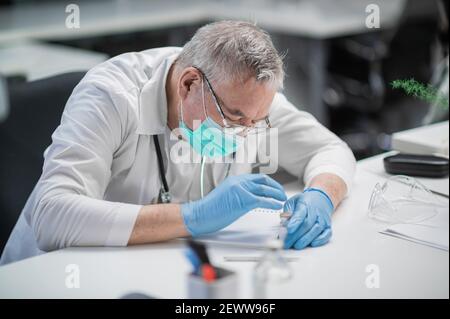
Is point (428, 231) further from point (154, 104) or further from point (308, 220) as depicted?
point (154, 104)

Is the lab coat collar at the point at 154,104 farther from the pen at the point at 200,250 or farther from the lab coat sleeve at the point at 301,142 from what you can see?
the pen at the point at 200,250

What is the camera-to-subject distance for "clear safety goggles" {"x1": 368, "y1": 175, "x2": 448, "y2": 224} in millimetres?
1453

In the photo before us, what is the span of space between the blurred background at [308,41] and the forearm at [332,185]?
3.47ft

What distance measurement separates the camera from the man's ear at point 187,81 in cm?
144

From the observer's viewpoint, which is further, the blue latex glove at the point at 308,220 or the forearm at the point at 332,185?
the forearm at the point at 332,185

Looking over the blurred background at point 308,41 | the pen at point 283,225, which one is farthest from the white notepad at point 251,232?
the blurred background at point 308,41

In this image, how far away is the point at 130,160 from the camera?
153 centimetres

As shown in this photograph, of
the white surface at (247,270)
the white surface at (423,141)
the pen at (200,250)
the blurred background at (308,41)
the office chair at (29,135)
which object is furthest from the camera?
the blurred background at (308,41)

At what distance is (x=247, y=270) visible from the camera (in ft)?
3.93

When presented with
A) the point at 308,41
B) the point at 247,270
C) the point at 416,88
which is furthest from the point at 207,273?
the point at 308,41

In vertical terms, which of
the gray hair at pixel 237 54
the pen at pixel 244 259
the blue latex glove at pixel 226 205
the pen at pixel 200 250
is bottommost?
the pen at pixel 244 259

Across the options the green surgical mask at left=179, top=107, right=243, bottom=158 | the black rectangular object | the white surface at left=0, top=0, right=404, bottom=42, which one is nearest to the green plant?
the black rectangular object

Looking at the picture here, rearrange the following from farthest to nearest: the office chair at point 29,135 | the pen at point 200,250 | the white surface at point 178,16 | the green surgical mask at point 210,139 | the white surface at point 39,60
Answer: the white surface at point 178,16, the white surface at point 39,60, the office chair at point 29,135, the green surgical mask at point 210,139, the pen at point 200,250

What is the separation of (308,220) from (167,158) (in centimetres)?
39
